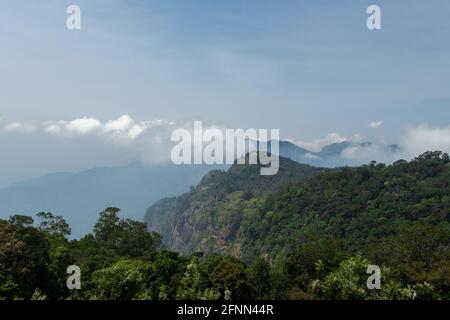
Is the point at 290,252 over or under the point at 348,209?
under

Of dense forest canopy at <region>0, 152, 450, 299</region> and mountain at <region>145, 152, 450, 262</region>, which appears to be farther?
mountain at <region>145, 152, 450, 262</region>

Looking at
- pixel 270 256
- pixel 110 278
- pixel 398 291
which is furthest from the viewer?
pixel 270 256

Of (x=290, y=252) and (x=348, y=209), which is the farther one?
(x=348, y=209)

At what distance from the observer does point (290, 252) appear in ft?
224

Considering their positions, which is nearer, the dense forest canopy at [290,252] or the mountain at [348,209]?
the dense forest canopy at [290,252]

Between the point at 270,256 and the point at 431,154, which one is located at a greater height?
the point at 431,154

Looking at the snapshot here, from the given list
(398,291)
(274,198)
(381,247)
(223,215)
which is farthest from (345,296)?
(223,215)

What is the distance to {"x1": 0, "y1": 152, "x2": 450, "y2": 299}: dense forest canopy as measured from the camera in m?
31.1

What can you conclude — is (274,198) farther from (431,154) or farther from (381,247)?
(381,247)

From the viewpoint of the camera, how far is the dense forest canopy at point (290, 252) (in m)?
31.1

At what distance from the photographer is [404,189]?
112m
